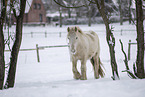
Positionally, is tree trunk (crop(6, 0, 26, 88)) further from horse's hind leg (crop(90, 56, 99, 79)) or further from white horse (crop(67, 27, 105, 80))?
horse's hind leg (crop(90, 56, 99, 79))

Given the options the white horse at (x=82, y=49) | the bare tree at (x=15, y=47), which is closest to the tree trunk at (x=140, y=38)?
the white horse at (x=82, y=49)

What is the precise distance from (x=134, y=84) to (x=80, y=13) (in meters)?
34.5

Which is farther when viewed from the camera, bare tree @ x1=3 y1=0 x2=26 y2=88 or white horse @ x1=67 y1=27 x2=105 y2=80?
white horse @ x1=67 y1=27 x2=105 y2=80

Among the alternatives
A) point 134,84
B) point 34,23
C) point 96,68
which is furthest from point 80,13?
point 134,84

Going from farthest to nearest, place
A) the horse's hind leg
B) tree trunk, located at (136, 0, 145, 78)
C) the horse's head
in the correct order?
the horse's hind leg → the horse's head → tree trunk, located at (136, 0, 145, 78)

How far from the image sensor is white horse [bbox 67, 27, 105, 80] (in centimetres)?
396

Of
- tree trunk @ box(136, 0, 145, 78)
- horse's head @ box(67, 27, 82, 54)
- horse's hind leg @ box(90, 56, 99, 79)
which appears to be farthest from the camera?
horse's hind leg @ box(90, 56, 99, 79)

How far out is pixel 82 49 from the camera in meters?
4.29

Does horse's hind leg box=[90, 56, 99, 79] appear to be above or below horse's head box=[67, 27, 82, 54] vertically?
below

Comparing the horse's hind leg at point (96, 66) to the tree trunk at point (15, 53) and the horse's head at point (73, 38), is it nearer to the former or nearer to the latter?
the horse's head at point (73, 38)

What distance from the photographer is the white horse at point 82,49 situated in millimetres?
3965

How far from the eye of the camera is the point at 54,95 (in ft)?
8.04

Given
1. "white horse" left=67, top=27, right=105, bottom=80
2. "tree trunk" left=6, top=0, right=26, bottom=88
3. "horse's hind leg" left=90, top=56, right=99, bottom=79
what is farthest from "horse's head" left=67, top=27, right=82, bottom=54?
"horse's hind leg" left=90, top=56, right=99, bottom=79

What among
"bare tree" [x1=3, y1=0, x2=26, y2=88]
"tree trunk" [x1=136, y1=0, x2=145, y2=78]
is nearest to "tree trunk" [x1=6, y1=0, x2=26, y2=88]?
"bare tree" [x1=3, y1=0, x2=26, y2=88]
